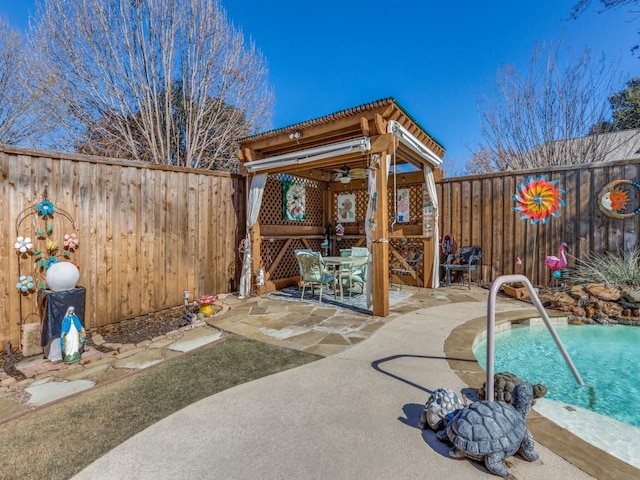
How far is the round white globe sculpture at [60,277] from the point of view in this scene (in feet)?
10.3

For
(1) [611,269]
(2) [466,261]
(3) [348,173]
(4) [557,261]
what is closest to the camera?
(1) [611,269]

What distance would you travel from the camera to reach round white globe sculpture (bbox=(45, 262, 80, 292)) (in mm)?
3125

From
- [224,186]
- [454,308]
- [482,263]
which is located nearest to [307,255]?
[224,186]

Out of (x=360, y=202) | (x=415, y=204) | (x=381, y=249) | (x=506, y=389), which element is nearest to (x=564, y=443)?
(x=506, y=389)

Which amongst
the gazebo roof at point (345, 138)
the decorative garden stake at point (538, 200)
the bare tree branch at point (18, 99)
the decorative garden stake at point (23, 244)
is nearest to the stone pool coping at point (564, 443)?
the gazebo roof at point (345, 138)

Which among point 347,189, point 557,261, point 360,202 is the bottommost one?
point 557,261

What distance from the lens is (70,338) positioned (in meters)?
3.00

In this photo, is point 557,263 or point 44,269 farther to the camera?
point 557,263

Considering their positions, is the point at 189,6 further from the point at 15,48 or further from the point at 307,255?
the point at 307,255

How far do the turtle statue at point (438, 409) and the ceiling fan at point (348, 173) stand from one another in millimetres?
5412

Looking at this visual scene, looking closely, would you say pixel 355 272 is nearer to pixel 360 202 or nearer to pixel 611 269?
pixel 360 202

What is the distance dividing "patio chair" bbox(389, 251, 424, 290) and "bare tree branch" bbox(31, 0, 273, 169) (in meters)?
6.08

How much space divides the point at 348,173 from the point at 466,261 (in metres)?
3.18

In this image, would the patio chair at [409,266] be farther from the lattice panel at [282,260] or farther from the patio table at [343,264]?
the lattice panel at [282,260]
